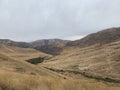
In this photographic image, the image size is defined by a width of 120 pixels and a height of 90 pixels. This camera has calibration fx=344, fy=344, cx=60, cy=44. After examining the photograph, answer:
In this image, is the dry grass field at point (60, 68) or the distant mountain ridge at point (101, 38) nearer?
the dry grass field at point (60, 68)

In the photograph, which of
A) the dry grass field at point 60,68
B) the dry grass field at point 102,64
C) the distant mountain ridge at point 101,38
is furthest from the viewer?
the distant mountain ridge at point 101,38

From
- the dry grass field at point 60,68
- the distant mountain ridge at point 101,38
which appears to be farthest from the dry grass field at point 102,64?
the distant mountain ridge at point 101,38

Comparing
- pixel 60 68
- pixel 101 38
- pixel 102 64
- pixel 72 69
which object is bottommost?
pixel 72 69

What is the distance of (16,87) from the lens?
43.1 ft

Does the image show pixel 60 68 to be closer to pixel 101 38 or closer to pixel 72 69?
pixel 72 69

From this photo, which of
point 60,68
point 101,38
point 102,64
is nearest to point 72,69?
point 102,64

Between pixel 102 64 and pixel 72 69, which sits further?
pixel 102 64

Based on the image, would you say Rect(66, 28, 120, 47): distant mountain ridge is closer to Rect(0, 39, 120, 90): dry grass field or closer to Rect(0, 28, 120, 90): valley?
Rect(0, 28, 120, 90): valley

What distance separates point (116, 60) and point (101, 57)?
25.0 feet

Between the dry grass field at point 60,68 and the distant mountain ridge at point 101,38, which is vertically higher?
the distant mountain ridge at point 101,38

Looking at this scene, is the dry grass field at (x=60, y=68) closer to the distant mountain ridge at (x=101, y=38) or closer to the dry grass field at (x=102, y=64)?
the dry grass field at (x=102, y=64)

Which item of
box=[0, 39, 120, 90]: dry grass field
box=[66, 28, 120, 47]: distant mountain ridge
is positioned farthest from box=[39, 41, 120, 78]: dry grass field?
box=[66, 28, 120, 47]: distant mountain ridge

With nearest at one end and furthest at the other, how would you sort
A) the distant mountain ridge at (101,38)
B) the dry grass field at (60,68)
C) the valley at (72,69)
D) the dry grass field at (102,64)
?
the dry grass field at (60,68)
the valley at (72,69)
the dry grass field at (102,64)
the distant mountain ridge at (101,38)

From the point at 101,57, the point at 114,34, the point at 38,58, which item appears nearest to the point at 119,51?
the point at 101,57
